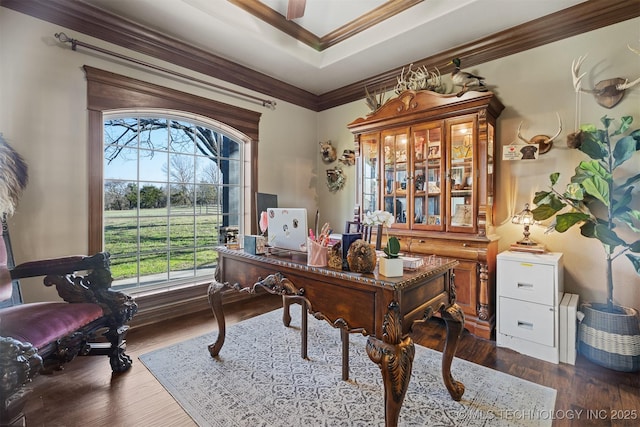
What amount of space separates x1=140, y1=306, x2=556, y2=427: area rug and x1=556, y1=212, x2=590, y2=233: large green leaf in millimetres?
1154

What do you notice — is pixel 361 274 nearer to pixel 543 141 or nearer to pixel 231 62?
pixel 543 141

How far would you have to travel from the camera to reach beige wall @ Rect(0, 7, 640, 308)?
2219mm

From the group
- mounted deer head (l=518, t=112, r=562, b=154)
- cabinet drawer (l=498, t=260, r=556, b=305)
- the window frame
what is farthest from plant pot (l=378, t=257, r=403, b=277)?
the window frame

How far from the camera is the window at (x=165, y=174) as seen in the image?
2621mm

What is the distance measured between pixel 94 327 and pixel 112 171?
1.56m

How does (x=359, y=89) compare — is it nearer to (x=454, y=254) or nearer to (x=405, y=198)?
(x=405, y=198)

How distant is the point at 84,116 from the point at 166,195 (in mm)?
974

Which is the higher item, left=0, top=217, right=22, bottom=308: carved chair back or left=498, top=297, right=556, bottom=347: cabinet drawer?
left=0, top=217, right=22, bottom=308: carved chair back

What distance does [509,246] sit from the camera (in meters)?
2.83

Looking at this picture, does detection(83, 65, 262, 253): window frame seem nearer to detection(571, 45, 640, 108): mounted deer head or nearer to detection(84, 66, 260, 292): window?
detection(84, 66, 260, 292): window

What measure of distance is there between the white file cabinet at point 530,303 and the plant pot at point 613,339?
216 millimetres

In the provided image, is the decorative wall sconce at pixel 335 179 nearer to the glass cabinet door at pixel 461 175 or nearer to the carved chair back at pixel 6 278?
the glass cabinet door at pixel 461 175

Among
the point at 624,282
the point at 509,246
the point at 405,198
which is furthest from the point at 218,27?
the point at 624,282

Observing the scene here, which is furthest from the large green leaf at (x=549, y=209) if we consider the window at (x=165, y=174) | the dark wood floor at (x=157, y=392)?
the window at (x=165, y=174)
